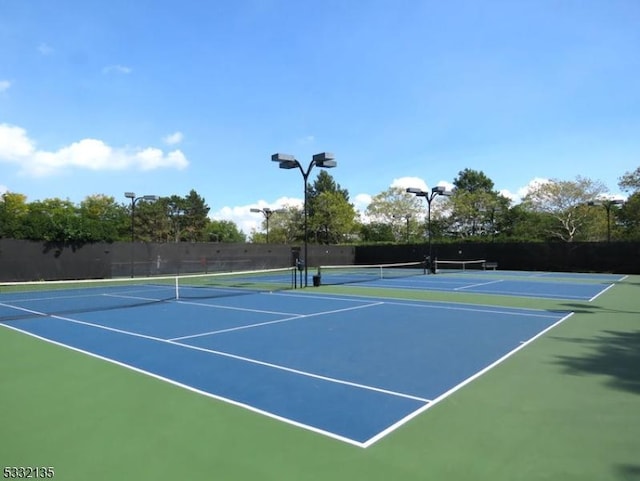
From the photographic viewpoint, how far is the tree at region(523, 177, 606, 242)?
46.0m

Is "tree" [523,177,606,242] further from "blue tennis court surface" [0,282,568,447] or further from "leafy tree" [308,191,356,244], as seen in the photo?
"blue tennis court surface" [0,282,568,447]

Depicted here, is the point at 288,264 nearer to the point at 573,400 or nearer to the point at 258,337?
the point at 258,337

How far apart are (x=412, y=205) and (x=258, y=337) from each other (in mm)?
53816

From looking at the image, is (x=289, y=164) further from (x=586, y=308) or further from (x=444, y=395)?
(x=444, y=395)

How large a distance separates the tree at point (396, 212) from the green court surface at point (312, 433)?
179 ft

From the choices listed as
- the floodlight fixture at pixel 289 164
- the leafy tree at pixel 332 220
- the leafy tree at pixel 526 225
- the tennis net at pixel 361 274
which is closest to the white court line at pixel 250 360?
the floodlight fixture at pixel 289 164

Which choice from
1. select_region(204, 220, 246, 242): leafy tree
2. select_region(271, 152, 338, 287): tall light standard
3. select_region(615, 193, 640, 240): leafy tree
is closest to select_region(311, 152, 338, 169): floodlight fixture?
select_region(271, 152, 338, 287): tall light standard

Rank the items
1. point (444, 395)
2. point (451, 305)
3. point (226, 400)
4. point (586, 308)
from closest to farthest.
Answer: point (226, 400), point (444, 395), point (586, 308), point (451, 305)

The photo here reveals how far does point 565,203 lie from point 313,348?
1850 inches

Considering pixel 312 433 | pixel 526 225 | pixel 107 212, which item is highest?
pixel 107 212

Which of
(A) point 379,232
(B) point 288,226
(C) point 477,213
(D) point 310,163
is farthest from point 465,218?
(D) point 310,163

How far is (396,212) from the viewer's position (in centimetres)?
6019

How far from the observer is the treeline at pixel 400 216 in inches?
1791

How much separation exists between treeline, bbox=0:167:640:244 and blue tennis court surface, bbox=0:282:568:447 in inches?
803
